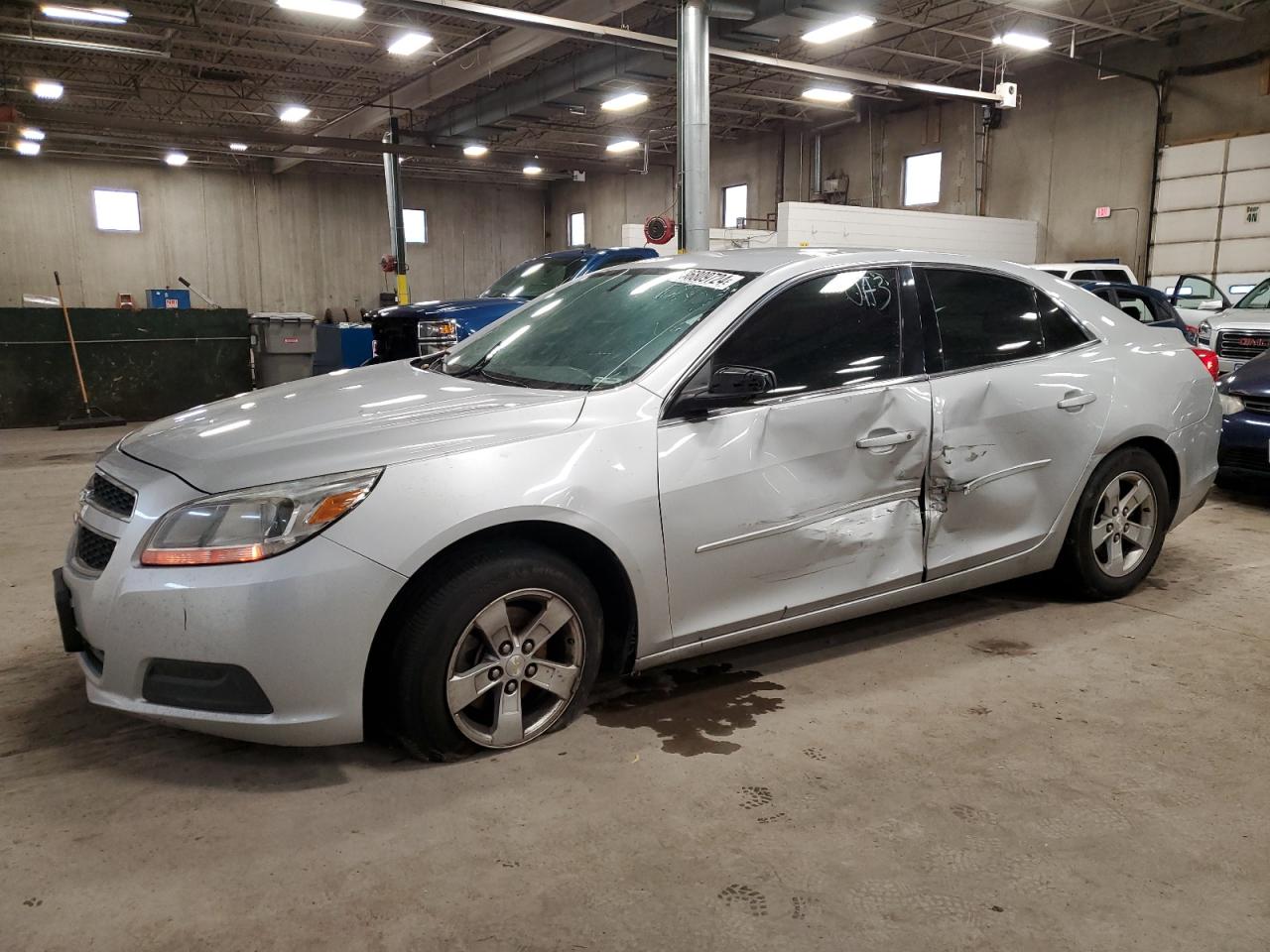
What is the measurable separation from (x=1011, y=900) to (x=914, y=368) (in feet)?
5.84

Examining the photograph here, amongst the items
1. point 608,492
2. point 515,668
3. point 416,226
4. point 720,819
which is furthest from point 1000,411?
point 416,226

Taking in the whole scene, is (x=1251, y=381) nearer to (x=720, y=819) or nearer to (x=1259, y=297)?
(x=720, y=819)

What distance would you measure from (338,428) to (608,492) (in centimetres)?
77

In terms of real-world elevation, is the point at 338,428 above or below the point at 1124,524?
above

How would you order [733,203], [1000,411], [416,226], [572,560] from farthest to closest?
[416,226]
[733,203]
[1000,411]
[572,560]

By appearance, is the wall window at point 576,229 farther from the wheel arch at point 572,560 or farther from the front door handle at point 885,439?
the wheel arch at point 572,560

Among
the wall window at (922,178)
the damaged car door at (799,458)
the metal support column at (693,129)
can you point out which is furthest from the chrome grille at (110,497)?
the wall window at (922,178)

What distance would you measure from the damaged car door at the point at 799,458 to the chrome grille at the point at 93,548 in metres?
1.50

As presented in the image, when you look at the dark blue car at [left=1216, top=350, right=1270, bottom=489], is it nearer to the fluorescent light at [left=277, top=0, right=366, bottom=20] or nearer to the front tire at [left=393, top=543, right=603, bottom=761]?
the front tire at [left=393, top=543, right=603, bottom=761]

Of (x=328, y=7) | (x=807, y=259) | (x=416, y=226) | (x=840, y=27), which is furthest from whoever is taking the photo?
(x=416, y=226)

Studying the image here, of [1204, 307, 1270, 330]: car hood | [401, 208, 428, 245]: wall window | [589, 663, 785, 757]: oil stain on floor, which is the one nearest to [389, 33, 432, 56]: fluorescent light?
[1204, 307, 1270, 330]: car hood

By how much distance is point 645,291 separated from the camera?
3.34 m

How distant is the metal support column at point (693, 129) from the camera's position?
31.5ft

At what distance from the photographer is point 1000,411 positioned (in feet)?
11.0
